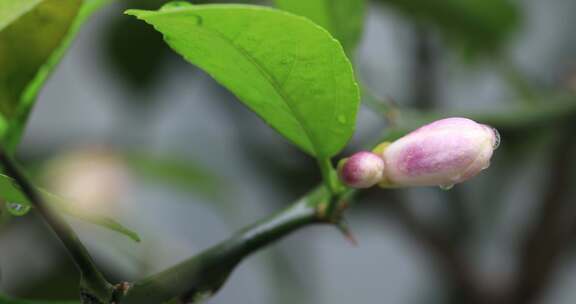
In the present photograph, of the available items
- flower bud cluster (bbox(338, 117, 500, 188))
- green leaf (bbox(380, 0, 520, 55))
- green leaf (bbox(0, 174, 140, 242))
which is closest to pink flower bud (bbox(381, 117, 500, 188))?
flower bud cluster (bbox(338, 117, 500, 188))

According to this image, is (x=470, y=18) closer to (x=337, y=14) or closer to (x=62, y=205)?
(x=337, y=14)

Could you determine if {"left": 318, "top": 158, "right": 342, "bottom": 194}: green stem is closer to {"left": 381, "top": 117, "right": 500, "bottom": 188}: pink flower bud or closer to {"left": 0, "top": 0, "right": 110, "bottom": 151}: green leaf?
{"left": 381, "top": 117, "right": 500, "bottom": 188}: pink flower bud

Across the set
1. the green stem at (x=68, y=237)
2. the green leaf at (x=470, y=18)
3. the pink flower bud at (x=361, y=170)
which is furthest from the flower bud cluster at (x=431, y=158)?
the green leaf at (x=470, y=18)

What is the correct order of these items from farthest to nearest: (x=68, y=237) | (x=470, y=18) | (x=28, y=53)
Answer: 1. (x=470, y=18)
2. (x=28, y=53)
3. (x=68, y=237)

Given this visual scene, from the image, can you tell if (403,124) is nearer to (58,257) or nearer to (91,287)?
(91,287)

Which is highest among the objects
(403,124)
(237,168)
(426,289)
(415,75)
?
(403,124)

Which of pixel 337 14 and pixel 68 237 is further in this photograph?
pixel 337 14

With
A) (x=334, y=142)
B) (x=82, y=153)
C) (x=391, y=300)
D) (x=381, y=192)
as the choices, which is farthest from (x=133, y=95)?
(x=391, y=300)

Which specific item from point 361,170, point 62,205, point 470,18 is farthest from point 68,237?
point 470,18

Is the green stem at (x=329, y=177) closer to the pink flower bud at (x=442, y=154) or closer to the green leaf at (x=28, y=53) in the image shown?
the pink flower bud at (x=442, y=154)
